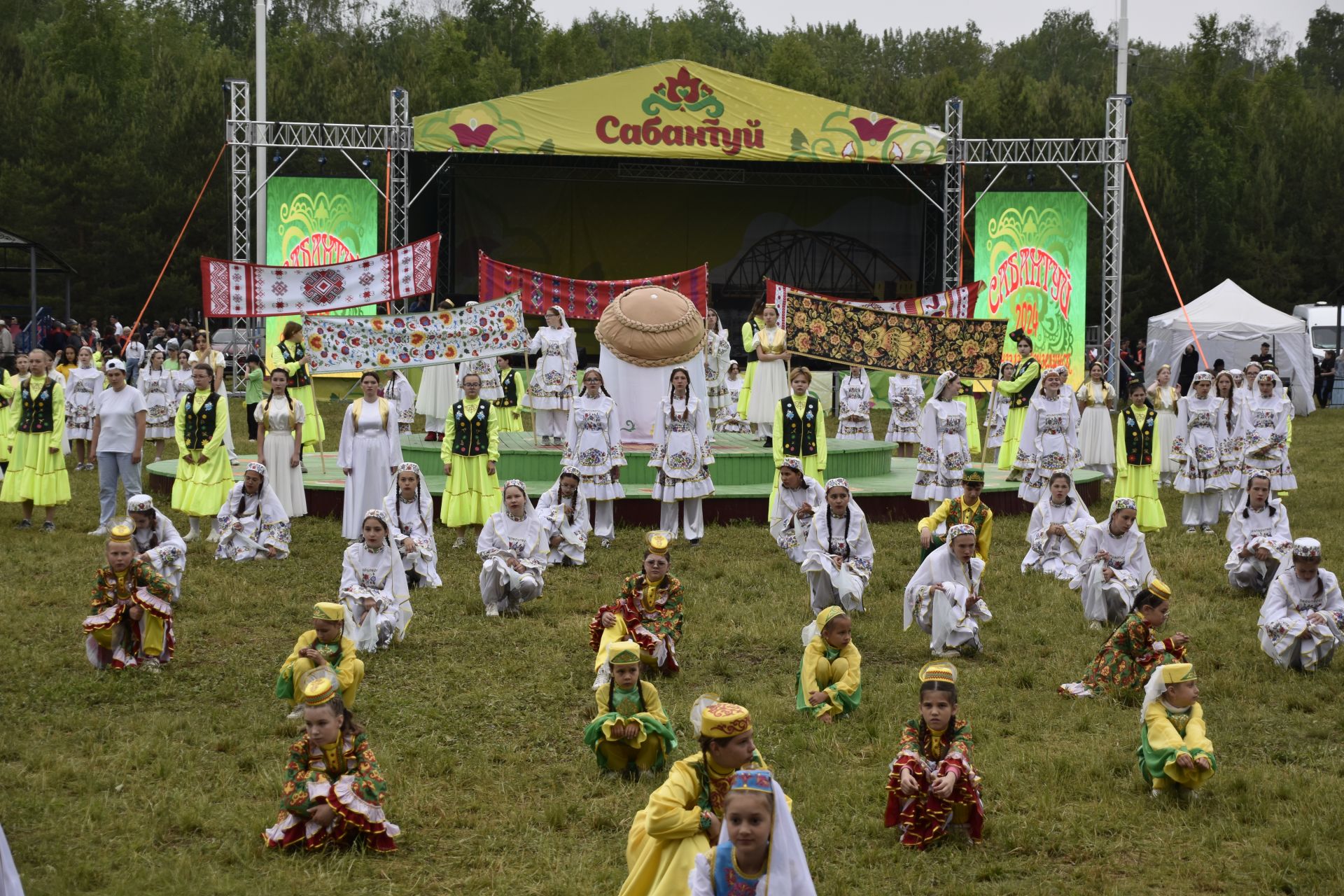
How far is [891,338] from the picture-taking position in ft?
50.8

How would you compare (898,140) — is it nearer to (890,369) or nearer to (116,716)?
(890,369)

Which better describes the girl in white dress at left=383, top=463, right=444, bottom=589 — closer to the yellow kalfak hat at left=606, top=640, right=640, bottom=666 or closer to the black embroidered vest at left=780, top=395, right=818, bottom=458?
the black embroidered vest at left=780, top=395, right=818, bottom=458

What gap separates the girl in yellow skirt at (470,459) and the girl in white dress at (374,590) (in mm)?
3531

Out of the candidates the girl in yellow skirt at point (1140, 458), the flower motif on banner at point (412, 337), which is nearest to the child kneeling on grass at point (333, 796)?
the flower motif on banner at point (412, 337)

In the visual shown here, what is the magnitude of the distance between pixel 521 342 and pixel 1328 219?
30.9 meters

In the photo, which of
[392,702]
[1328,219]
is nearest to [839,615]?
[392,702]

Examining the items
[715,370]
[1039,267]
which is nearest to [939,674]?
[715,370]

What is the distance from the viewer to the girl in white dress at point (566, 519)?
39.1ft

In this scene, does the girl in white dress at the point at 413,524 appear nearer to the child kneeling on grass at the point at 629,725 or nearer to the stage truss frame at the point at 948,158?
the child kneeling on grass at the point at 629,725

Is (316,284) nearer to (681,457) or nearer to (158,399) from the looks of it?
(158,399)

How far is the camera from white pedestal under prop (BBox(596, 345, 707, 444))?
15312mm

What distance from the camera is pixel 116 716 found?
789 centimetres

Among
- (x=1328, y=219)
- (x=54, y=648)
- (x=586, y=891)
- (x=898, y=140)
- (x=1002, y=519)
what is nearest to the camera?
(x=586, y=891)

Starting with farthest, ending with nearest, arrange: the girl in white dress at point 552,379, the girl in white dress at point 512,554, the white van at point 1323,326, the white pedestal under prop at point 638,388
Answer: the white van at point 1323,326 < the girl in white dress at point 552,379 < the white pedestal under prop at point 638,388 < the girl in white dress at point 512,554
